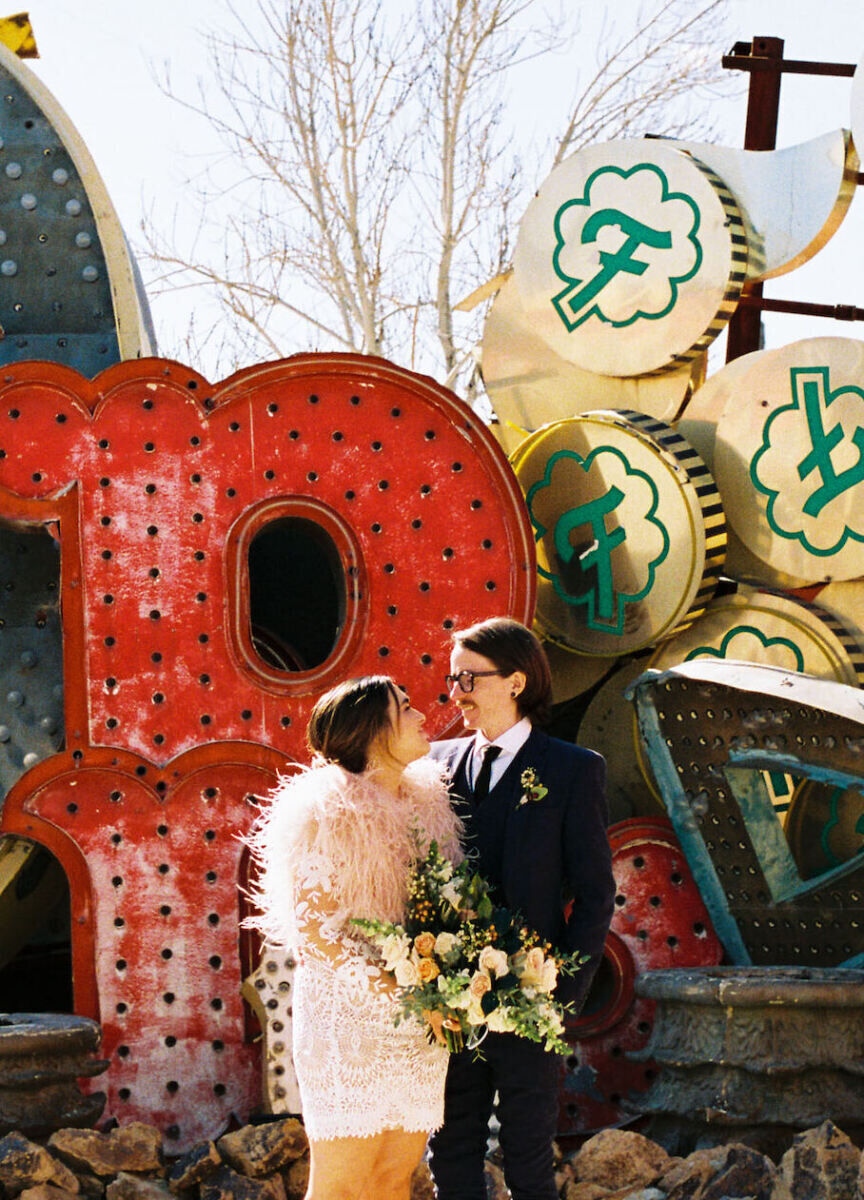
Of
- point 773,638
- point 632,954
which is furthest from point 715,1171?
point 773,638

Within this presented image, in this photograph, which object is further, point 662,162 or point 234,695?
point 662,162

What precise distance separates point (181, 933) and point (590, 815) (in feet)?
8.45

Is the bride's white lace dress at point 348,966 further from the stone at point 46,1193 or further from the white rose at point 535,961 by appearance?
the stone at point 46,1193

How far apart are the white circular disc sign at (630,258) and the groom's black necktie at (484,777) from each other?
336cm

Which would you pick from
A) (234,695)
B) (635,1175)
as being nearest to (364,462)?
(234,695)

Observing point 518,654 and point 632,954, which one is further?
point 632,954

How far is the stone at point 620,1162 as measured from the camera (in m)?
5.04

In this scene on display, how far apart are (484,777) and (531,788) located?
0.20m

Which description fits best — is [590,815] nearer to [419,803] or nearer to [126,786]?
[419,803]

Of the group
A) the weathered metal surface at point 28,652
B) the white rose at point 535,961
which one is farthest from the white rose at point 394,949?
the weathered metal surface at point 28,652

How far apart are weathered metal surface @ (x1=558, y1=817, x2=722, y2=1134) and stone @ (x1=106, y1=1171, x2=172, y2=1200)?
1.48 meters

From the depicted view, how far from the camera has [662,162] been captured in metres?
6.75

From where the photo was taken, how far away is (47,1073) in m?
5.27

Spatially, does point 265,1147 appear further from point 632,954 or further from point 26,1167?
point 632,954
